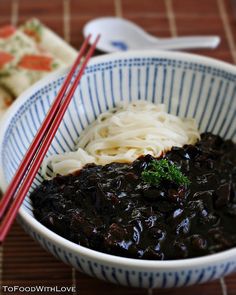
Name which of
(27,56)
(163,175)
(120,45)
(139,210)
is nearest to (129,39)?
(120,45)

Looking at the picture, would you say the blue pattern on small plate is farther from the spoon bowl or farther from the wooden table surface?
the wooden table surface

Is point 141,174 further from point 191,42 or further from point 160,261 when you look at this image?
point 191,42

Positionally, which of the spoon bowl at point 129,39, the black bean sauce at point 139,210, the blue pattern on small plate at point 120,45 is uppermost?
the spoon bowl at point 129,39

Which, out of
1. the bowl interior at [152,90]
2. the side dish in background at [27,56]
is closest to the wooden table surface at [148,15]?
the side dish in background at [27,56]

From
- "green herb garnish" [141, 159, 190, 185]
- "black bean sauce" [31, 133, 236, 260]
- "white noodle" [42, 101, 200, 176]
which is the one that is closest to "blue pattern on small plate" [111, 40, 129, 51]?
"white noodle" [42, 101, 200, 176]

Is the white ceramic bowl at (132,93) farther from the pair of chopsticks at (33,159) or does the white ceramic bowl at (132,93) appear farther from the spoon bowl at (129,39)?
the spoon bowl at (129,39)

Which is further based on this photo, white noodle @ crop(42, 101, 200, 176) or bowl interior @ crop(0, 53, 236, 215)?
bowl interior @ crop(0, 53, 236, 215)

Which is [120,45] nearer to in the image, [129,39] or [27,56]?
[129,39]

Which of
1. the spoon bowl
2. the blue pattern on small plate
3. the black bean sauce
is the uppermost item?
the spoon bowl
